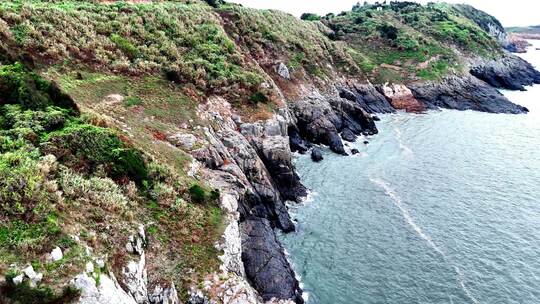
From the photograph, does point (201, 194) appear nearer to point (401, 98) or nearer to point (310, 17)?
point (401, 98)

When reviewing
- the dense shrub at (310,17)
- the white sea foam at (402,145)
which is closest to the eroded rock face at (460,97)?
the white sea foam at (402,145)

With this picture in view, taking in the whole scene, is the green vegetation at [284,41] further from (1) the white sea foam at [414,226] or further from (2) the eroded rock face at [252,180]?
(1) the white sea foam at [414,226]

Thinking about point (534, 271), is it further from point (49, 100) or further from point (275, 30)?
point (275, 30)

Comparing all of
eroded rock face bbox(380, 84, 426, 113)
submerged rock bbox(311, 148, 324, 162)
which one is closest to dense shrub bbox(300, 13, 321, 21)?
eroded rock face bbox(380, 84, 426, 113)

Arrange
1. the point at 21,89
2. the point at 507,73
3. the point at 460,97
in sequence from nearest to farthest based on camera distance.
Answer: the point at 21,89 → the point at 460,97 → the point at 507,73

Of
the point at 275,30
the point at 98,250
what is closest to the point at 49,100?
the point at 98,250

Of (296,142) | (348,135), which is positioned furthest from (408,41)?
(296,142)
